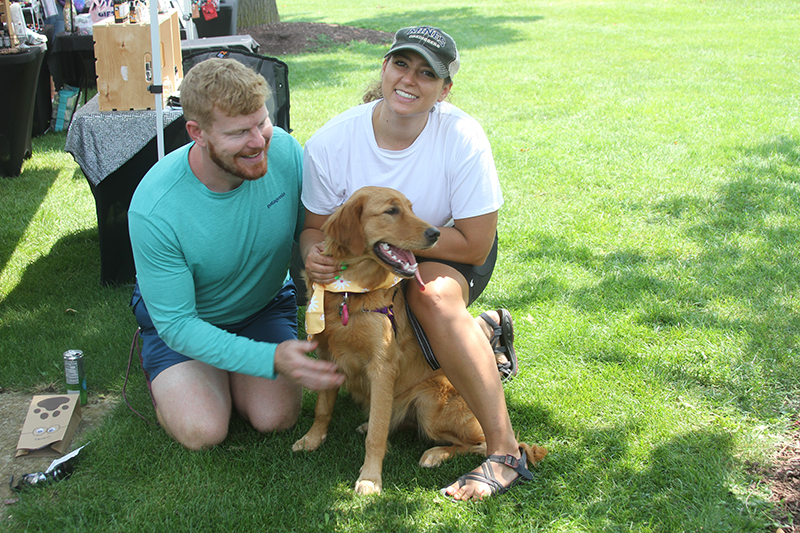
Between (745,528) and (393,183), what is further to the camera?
(393,183)

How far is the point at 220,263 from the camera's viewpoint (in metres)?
2.96

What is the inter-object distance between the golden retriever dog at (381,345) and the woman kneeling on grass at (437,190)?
10cm

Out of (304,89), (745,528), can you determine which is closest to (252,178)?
(745,528)

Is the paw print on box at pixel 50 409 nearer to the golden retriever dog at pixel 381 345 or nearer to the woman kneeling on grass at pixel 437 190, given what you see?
the golden retriever dog at pixel 381 345

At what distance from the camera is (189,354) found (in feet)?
9.13

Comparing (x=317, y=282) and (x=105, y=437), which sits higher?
(x=317, y=282)

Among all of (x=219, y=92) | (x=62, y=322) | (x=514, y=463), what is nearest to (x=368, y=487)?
(x=514, y=463)

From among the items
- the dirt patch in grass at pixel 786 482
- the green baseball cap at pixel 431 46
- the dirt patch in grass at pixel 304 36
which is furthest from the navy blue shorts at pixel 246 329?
the dirt patch in grass at pixel 304 36

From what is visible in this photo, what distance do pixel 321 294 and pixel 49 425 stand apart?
1.52 metres

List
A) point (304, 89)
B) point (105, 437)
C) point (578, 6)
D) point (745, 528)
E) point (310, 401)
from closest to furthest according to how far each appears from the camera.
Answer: point (745, 528)
point (105, 437)
point (310, 401)
point (304, 89)
point (578, 6)

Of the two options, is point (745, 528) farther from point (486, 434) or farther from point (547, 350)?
point (547, 350)

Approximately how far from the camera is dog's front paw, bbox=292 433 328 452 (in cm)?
308

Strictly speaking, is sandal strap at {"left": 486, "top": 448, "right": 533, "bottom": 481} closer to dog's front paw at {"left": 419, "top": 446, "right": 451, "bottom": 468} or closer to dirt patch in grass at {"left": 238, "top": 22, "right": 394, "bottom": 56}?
dog's front paw at {"left": 419, "top": 446, "right": 451, "bottom": 468}

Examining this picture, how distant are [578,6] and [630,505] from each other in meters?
20.0
